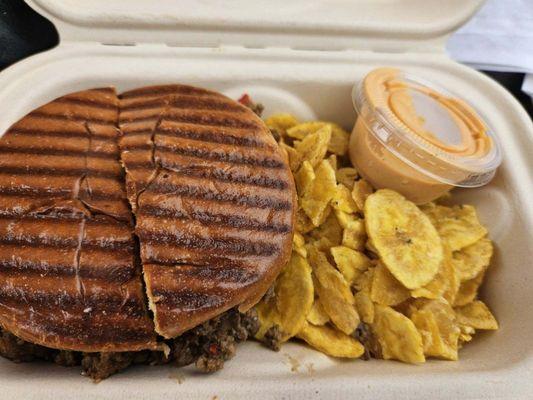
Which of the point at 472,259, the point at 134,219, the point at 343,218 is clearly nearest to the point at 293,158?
the point at 343,218

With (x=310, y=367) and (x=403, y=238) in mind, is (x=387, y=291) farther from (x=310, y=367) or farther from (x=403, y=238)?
(x=310, y=367)

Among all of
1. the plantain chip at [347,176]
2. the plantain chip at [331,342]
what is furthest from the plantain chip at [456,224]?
the plantain chip at [331,342]

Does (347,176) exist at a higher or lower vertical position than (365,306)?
higher

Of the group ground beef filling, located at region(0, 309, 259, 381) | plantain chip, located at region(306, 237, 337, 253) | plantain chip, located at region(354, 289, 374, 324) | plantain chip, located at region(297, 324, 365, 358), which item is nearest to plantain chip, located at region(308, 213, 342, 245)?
plantain chip, located at region(306, 237, 337, 253)

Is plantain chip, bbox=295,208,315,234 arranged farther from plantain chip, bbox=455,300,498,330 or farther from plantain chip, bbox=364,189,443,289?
plantain chip, bbox=455,300,498,330

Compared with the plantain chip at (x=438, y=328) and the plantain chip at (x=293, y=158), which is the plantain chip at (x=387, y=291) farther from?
the plantain chip at (x=293, y=158)
